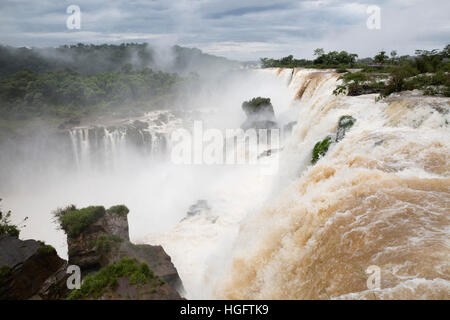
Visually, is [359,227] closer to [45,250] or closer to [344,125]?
[344,125]

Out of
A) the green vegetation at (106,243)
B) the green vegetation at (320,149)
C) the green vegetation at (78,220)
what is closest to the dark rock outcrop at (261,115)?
the green vegetation at (320,149)

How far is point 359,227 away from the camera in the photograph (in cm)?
416

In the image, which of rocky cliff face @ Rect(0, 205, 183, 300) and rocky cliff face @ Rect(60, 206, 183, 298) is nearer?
rocky cliff face @ Rect(0, 205, 183, 300)

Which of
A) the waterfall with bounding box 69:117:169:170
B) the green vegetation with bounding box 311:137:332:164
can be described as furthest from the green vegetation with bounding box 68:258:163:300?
the waterfall with bounding box 69:117:169:170

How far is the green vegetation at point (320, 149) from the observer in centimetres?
834

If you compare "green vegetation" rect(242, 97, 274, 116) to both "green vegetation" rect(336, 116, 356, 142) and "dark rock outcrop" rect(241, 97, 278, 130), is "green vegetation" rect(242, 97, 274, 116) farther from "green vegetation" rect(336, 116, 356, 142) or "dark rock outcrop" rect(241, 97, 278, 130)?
"green vegetation" rect(336, 116, 356, 142)

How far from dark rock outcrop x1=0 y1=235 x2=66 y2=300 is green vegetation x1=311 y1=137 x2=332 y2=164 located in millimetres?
8969

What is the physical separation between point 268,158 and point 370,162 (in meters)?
9.61

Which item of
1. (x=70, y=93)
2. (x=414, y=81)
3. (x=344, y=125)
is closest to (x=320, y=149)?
(x=344, y=125)

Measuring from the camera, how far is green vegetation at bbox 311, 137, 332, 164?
8340mm

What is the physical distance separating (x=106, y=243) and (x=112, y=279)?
2.62 m

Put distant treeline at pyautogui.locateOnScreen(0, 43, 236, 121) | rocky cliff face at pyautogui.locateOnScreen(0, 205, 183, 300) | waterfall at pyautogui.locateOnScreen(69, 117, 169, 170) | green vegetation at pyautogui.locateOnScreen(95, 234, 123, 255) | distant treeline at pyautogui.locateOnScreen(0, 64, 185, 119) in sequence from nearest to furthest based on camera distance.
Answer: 1. rocky cliff face at pyautogui.locateOnScreen(0, 205, 183, 300)
2. green vegetation at pyautogui.locateOnScreen(95, 234, 123, 255)
3. waterfall at pyautogui.locateOnScreen(69, 117, 169, 170)
4. distant treeline at pyautogui.locateOnScreen(0, 64, 185, 119)
5. distant treeline at pyautogui.locateOnScreen(0, 43, 236, 121)
